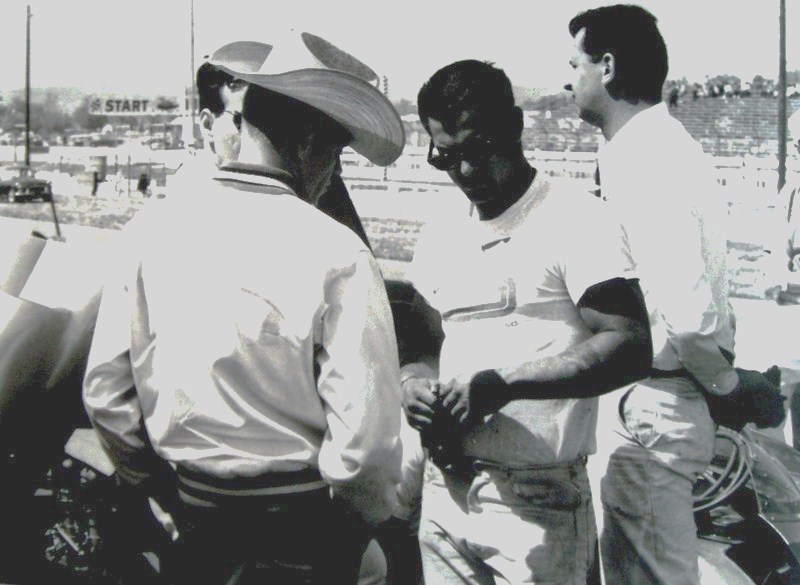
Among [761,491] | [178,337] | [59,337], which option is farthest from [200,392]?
[761,491]

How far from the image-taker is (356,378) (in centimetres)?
211

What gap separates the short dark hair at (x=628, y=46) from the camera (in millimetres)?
2965

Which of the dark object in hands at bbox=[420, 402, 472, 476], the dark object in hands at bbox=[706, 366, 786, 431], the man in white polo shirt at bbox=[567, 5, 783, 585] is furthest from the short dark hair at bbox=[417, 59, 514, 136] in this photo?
the dark object in hands at bbox=[706, 366, 786, 431]

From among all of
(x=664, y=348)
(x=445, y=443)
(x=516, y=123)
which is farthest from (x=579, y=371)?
(x=516, y=123)

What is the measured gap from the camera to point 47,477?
313cm

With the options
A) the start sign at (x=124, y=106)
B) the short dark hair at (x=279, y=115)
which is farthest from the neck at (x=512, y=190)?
the start sign at (x=124, y=106)

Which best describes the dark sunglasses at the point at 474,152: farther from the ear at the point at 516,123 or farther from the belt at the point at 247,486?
the belt at the point at 247,486

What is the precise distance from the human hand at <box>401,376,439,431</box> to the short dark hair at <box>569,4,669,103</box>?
40.0 inches

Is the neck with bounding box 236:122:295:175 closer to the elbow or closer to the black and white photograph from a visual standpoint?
the black and white photograph

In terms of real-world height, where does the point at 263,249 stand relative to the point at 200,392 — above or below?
above

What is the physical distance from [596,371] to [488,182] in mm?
512

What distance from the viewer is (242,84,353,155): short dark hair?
7.38ft

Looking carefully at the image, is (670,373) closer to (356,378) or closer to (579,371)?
(579,371)

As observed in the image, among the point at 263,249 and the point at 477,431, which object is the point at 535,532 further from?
the point at 263,249
